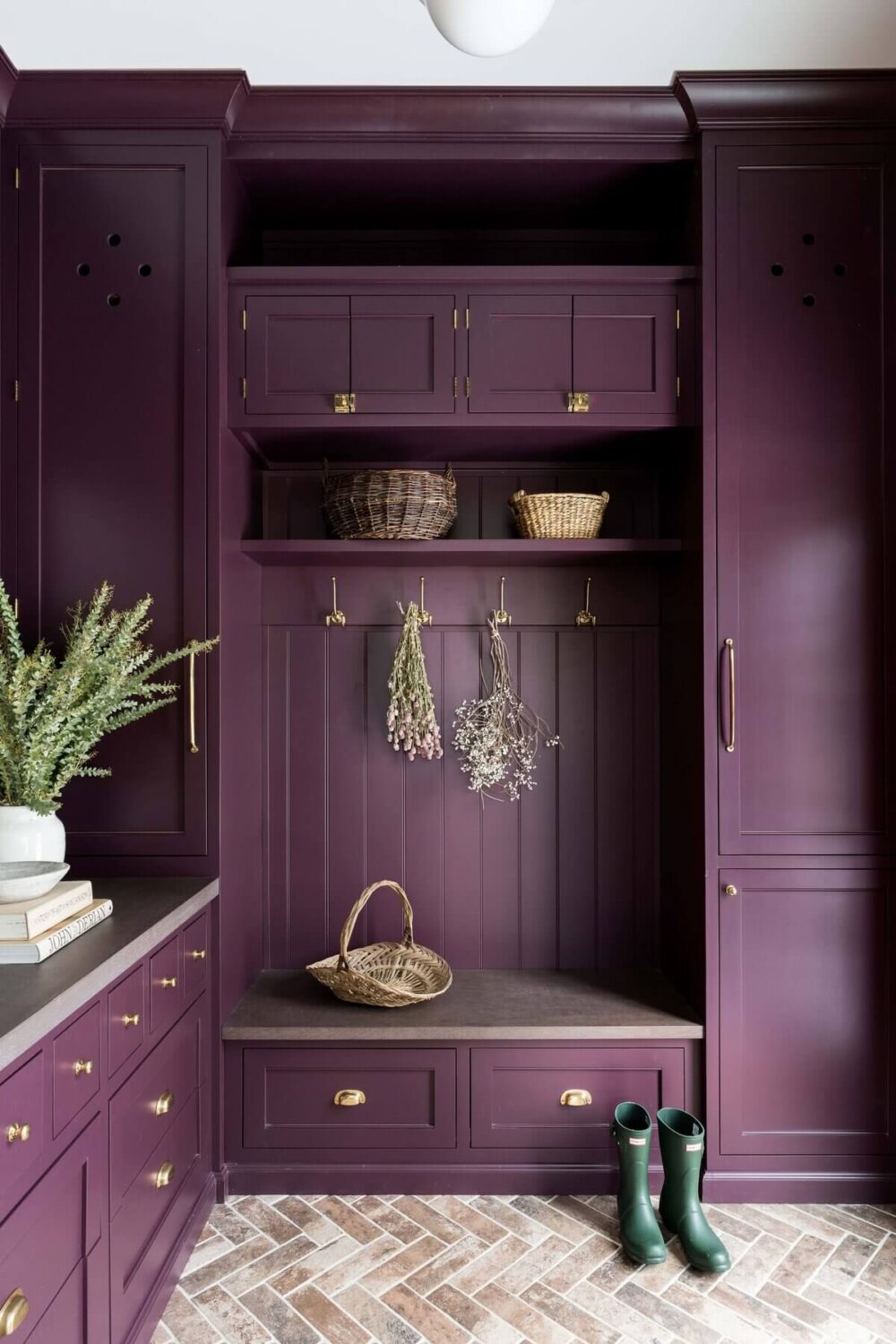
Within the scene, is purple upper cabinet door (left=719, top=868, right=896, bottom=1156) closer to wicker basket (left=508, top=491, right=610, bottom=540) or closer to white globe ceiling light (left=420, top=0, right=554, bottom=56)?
wicker basket (left=508, top=491, right=610, bottom=540)

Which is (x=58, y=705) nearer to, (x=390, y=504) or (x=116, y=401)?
(x=116, y=401)

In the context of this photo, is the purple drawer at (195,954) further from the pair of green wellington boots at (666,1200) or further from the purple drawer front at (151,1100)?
the pair of green wellington boots at (666,1200)

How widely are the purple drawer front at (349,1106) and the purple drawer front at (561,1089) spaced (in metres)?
0.10

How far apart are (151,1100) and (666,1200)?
1311 millimetres

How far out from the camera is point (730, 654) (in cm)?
223

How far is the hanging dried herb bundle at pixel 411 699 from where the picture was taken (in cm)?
257

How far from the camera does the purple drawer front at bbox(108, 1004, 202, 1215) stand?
159cm

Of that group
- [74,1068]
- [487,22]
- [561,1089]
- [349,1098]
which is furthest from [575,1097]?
[487,22]

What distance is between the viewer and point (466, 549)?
240 centimetres

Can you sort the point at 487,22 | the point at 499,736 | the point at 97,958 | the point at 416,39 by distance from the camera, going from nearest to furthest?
the point at 487,22
the point at 97,958
the point at 416,39
the point at 499,736

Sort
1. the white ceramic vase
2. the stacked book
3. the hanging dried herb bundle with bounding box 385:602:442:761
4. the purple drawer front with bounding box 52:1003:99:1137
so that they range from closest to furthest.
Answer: the purple drawer front with bounding box 52:1003:99:1137 < the stacked book < the white ceramic vase < the hanging dried herb bundle with bounding box 385:602:442:761

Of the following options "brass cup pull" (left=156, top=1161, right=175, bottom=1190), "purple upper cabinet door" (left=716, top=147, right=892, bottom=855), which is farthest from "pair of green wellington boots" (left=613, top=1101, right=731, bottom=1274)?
"brass cup pull" (left=156, top=1161, right=175, bottom=1190)

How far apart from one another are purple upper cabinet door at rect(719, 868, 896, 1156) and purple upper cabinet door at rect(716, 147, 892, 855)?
0.15 meters

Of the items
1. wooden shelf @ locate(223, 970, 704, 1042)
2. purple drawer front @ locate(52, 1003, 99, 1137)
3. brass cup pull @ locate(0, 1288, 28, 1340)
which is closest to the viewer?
brass cup pull @ locate(0, 1288, 28, 1340)
